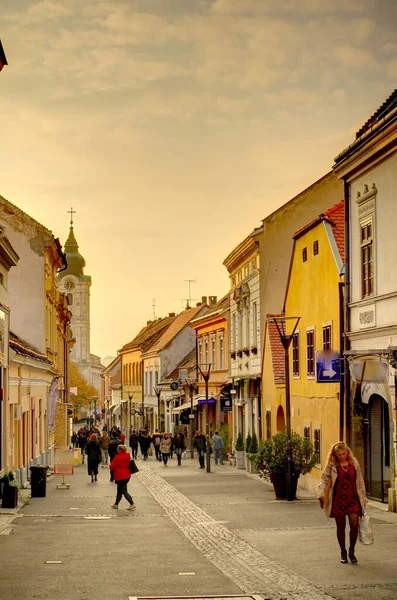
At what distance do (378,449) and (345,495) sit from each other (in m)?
9.95

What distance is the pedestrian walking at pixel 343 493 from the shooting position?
46.0 feet

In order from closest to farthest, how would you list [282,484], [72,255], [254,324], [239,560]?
[239,560]
[282,484]
[254,324]
[72,255]

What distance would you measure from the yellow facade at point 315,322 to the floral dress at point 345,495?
11.9 meters

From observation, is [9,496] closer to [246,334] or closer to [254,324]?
[254,324]

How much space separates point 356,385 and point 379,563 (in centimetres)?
1029

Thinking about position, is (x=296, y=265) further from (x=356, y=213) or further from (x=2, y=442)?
(x=2, y=442)

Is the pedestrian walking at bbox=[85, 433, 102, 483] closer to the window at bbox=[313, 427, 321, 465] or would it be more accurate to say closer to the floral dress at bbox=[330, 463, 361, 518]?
the window at bbox=[313, 427, 321, 465]

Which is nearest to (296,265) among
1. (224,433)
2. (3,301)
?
(3,301)

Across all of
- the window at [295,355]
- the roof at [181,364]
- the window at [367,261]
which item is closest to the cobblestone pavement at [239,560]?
the window at [367,261]

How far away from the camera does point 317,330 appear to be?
28438mm

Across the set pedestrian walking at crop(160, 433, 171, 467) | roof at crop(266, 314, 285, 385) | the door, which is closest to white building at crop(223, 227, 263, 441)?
pedestrian walking at crop(160, 433, 171, 467)

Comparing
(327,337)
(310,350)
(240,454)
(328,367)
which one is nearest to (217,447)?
(240,454)

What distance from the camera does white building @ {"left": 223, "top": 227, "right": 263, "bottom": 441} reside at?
131ft

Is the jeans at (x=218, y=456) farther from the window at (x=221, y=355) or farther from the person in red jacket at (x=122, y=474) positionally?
the person in red jacket at (x=122, y=474)
